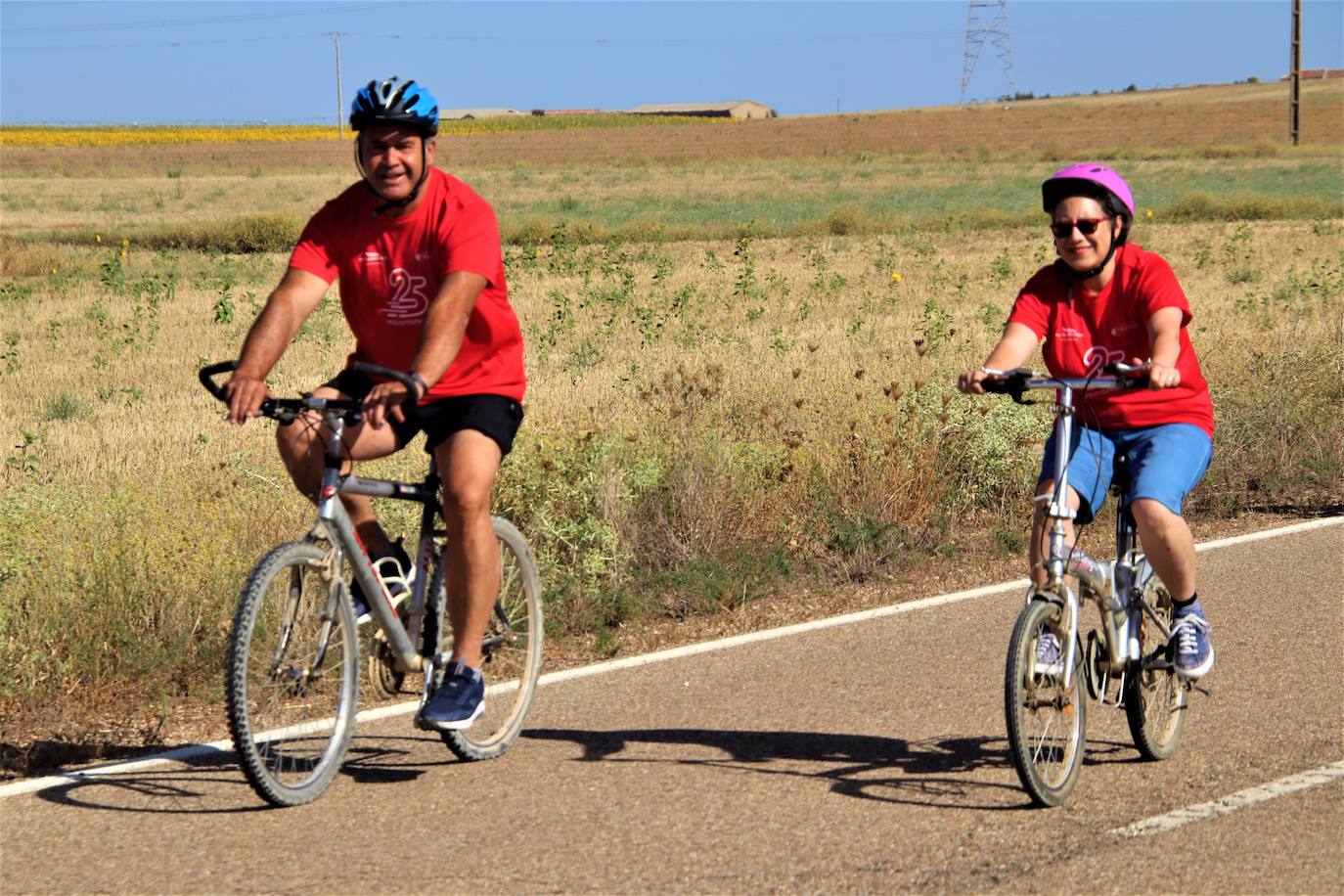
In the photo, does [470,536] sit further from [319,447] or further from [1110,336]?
[1110,336]

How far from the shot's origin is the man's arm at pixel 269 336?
4707 millimetres

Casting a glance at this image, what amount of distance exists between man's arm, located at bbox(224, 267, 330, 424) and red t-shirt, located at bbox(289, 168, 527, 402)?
0.06 m

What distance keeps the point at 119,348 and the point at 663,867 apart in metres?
14.4

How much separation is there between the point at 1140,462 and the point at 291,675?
2671 millimetres

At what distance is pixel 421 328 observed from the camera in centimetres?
491

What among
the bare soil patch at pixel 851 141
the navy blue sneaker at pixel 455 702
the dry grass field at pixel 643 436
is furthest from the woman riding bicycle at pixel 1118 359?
the bare soil patch at pixel 851 141

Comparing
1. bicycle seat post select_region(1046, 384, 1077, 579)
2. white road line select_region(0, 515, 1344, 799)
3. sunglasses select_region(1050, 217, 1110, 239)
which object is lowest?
white road line select_region(0, 515, 1344, 799)

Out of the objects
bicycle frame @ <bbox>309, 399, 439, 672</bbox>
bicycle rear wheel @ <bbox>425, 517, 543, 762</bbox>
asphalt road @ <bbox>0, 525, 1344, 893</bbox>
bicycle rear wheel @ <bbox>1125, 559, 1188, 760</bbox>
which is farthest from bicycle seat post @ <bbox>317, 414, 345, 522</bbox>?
bicycle rear wheel @ <bbox>1125, 559, 1188, 760</bbox>

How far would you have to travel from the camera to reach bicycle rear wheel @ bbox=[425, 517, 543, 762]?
536 centimetres

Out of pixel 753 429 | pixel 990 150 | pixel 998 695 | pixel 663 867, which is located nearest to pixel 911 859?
pixel 663 867

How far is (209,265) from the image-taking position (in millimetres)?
29969

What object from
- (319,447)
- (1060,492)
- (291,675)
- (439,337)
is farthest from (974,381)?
(291,675)

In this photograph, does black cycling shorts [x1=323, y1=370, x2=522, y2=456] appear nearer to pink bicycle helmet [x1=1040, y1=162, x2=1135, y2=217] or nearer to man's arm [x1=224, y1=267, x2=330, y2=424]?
man's arm [x1=224, y1=267, x2=330, y2=424]

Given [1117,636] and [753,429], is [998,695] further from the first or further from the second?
[753,429]
